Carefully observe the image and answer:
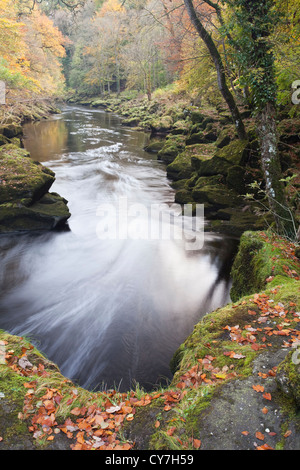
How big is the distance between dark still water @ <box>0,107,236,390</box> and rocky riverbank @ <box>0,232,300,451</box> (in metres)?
1.20

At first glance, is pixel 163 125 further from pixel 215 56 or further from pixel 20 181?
pixel 20 181

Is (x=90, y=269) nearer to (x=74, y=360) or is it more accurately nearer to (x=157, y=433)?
(x=74, y=360)

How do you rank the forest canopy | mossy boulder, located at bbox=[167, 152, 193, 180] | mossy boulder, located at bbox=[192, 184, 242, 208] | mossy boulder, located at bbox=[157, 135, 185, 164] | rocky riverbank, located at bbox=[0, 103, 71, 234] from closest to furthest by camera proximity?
the forest canopy → rocky riverbank, located at bbox=[0, 103, 71, 234] → mossy boulder, located at bbox=[192, 184, 242, 208] → mossy boulder, located at bbox=[167, 152, 193, 180] → mossy boulder, located at bbox=[157, 135, 185, 164]

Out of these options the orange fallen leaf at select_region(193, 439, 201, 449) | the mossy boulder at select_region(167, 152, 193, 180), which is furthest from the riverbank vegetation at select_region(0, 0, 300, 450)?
the mossy boulder at select_region(167, 152, 193, 180)

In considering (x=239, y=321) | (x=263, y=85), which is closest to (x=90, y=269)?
(x=239, y=321)

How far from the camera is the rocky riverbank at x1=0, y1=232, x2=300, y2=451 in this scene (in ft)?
6.95

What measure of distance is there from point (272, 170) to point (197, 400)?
561 cm

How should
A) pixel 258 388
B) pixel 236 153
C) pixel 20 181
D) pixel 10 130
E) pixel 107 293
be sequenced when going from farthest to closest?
pixel 10 130, pixel 236 153, pixel 20 181, pixel 107 293, pixel 258 388

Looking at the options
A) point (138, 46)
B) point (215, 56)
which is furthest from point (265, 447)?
point (138, 46)

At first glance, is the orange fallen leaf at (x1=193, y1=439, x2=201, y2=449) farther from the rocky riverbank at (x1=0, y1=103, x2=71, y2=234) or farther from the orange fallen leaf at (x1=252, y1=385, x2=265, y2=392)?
the rocky riverbank at (x1=0, y1=103, x2=71, y2=234)

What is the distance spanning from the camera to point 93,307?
586cm

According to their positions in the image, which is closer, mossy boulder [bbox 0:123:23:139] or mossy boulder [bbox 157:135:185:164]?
mossy boulder [bbox 157:135:185:164]

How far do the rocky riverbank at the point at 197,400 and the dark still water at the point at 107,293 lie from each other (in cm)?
120

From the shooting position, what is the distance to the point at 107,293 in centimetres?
630
